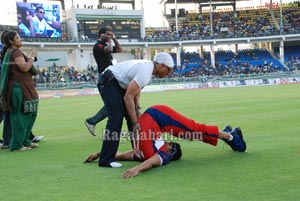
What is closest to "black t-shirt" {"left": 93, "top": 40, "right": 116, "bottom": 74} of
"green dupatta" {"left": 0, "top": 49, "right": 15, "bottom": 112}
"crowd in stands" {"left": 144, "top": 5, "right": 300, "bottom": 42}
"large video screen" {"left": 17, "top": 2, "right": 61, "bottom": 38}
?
"green dupatta" {"left": 0, "top": 49, "right": 15, "bottom": 112}

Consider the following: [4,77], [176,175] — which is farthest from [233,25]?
[176,175]

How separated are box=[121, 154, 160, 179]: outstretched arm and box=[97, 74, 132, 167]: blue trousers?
0.51 meters

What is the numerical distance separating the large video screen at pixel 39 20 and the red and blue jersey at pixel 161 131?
38.9 metres

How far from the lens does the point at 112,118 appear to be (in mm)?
4512

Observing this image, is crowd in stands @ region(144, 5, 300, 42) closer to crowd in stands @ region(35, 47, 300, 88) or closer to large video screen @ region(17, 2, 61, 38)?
crowd in stands @ region(35, 47, 300, 88)

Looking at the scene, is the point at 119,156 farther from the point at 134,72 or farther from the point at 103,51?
the point at 103,51

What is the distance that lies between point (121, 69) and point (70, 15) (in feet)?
148

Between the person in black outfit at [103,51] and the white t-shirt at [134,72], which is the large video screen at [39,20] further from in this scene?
the white t-shirt at [134,72]

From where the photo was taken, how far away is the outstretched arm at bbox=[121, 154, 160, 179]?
3884mm

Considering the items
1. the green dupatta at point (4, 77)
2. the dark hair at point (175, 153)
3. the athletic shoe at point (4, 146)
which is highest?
the green dupatta at point (4, 77)

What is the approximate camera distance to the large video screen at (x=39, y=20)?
1603 inches

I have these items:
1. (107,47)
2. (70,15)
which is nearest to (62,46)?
(70,15)

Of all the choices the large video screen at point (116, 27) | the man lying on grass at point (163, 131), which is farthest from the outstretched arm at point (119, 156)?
the large video screen at point (116, 27)

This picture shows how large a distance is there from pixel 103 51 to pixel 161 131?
243cm
